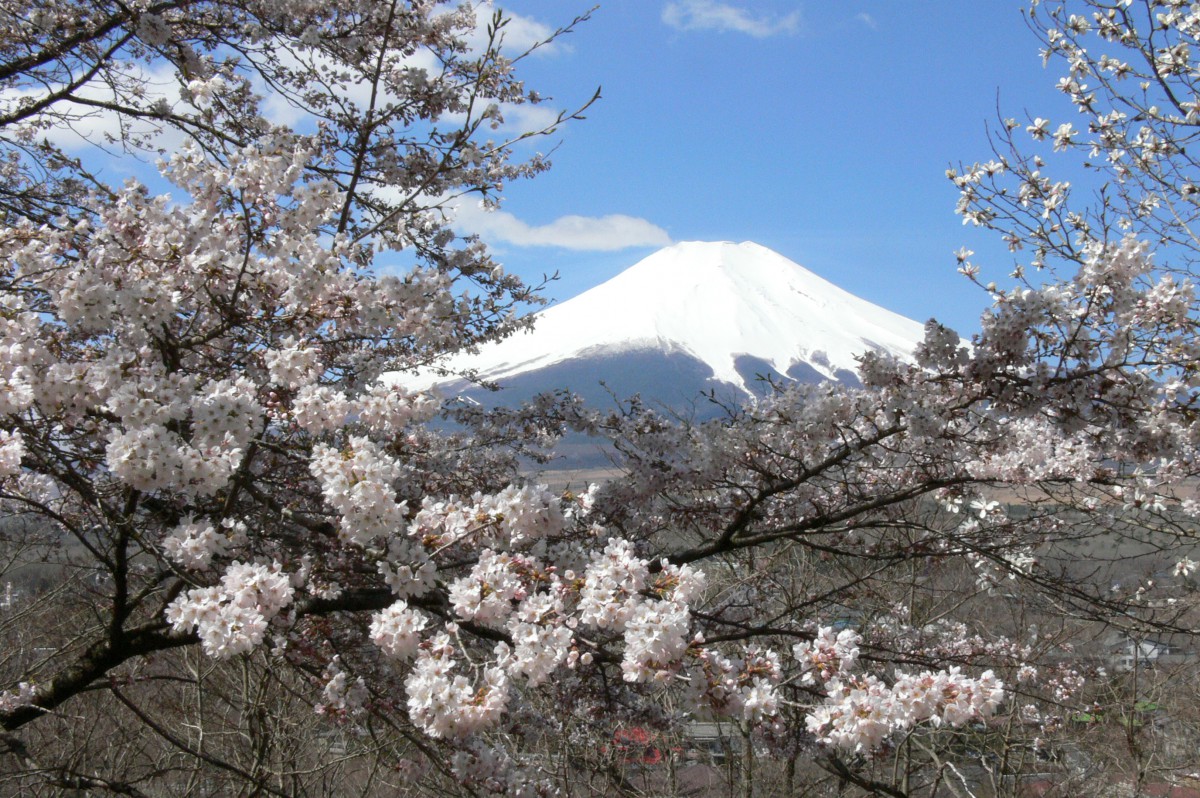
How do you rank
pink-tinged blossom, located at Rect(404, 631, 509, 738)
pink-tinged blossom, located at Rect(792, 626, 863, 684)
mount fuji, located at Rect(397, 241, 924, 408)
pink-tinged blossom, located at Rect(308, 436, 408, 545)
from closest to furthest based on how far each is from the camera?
1. pink-tinged blossom, located at Rect(404, 631, 509, 738)
2. pink-tinged blossom, located at Rect(308, 436, 408, 545)
3. pink-tinged blossom, located at Rect(792, 626, 863, 684)
4. mount fuji, located at Rect(397, 241, 924, 408)

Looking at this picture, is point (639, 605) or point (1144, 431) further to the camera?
point (1144, 431)

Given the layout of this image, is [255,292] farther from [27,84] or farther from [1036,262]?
[1036,262]

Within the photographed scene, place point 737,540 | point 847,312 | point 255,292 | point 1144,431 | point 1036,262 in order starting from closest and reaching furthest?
point 255,292 → point 1144,431 → point 737,540 → point 1036,262 → point 847,312

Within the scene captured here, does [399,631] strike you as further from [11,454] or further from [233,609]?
[11,454]

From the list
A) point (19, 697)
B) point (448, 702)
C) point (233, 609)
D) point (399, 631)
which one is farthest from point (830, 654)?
point (19, 697)

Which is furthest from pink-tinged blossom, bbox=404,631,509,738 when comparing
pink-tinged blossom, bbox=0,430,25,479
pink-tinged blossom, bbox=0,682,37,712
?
pink-tinged blossom, bbox=0,682,37,712

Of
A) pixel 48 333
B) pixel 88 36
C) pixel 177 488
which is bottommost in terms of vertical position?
pixel 177 488

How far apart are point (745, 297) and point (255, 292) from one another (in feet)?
660

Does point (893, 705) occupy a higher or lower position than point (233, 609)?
lower

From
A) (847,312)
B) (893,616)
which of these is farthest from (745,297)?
(893,616)

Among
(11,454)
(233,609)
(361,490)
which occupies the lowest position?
(233,609)

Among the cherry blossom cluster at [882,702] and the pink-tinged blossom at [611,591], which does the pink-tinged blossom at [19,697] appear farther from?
the cherry blossom cluster at [882,702]

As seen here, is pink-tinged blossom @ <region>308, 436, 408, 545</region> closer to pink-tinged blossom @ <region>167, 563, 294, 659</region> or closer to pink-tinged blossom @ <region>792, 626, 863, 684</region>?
pink-tinged blossom @ <region>167, 563, 294, 659</region>

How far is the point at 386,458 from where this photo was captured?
243 cm
